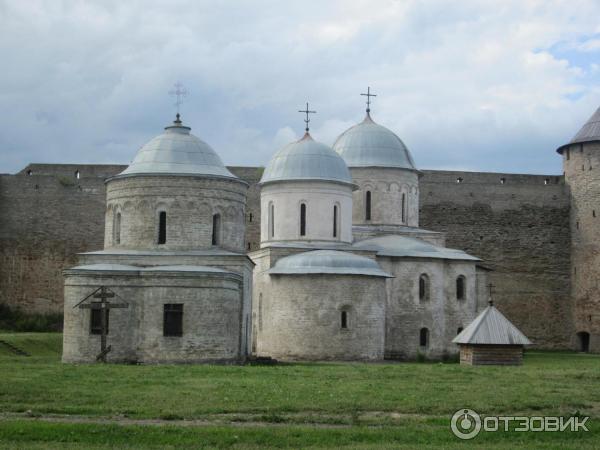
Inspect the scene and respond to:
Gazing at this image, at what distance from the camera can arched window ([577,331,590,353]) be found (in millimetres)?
38188

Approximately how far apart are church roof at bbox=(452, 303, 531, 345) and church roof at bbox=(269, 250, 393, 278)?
15.4 feet

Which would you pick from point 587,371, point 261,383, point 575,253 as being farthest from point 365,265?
point 575,253

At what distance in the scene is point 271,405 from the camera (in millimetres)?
13523

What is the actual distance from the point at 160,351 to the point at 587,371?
29.8 feet

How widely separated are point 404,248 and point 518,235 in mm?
11046

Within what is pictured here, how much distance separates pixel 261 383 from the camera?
53.9 ft

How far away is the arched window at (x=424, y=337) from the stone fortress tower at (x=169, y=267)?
6.00m

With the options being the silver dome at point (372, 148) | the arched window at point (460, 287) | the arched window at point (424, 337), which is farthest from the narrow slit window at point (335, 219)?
the arched window at point (460, 287)

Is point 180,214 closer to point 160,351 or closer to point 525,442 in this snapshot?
point 160,351

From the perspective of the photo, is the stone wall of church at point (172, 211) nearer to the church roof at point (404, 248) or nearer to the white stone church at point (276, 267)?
the white stone church at point (276, 267)

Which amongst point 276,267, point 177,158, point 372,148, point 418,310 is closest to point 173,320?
point 177,158

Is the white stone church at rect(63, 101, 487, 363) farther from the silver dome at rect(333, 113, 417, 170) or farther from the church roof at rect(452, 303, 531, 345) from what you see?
the church roof at rect(452, 303, 531, 345)

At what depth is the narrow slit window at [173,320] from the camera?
22.8 m

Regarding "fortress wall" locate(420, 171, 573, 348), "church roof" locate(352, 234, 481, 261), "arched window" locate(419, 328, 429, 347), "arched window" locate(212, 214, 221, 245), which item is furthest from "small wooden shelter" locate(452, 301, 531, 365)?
"fortress wall" locate(420, 171, 573, 348)
